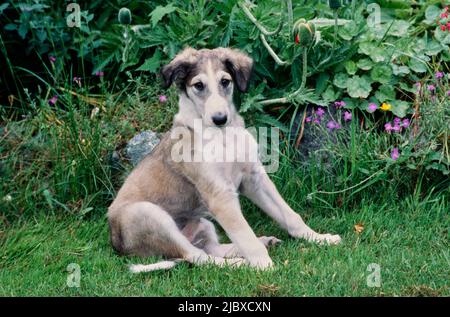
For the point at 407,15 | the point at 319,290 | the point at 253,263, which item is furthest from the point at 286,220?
the point at 407,15

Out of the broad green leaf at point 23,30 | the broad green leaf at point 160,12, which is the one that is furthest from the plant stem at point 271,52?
the broad green leaf at point 23,30

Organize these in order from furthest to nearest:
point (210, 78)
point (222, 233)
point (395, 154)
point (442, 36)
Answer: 1. point (442, 36)
2. point (222, 233)
3. point (395, 154)
4. point (210, 78)

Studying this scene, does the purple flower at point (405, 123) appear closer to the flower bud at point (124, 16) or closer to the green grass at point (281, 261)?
the green grass at point (281, 261)

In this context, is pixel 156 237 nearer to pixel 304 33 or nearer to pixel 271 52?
pixel 304 33

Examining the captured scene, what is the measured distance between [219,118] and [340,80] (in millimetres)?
1786

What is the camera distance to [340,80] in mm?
6359

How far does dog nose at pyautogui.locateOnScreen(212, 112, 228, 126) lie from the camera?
4934 millimetres

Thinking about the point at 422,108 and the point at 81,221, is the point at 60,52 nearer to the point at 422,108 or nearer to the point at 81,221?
the point at 81,221

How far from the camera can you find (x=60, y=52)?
24.4 feet

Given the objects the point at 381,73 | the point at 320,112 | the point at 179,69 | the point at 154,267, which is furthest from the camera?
the point at 381,73

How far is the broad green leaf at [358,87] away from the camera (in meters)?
6.25

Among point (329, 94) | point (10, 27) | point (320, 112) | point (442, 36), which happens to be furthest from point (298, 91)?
point (10, 27)

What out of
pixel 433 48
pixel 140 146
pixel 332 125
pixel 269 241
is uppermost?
pixel 433 48

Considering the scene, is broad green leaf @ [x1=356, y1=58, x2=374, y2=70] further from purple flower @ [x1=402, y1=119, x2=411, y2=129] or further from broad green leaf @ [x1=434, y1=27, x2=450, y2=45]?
broad green leaf @ [x1=434, y1=27, x2=450, y2=45]
